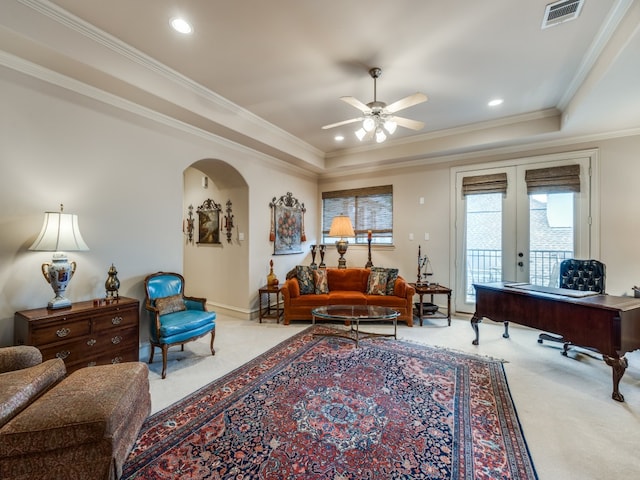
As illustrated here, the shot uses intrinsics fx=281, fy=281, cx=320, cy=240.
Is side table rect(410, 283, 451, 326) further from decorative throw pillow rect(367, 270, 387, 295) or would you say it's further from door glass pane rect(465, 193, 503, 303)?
door glass pane rect(465, 193, 503, 303)

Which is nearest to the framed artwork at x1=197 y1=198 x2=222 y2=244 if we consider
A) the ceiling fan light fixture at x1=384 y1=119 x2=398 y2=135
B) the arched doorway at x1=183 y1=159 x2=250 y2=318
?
the arched doorway at x1=183 y1=159 x2=250 y2=318

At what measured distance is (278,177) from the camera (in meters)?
5.23

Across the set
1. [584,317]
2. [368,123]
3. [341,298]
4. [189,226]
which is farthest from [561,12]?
[189,226]

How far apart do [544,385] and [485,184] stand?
3.12m

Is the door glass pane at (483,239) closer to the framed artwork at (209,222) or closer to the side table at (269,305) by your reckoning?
the side table at (269,305)

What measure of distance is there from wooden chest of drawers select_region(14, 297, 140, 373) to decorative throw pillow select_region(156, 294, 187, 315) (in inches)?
10.5

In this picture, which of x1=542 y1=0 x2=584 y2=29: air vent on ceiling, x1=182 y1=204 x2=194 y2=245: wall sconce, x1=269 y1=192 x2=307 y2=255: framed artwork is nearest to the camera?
x1=542 y1=0 x2=584 y2=29: air vent on ceiling

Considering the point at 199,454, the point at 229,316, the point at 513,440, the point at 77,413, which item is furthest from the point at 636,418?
the point at 229,316

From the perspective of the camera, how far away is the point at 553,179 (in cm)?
414

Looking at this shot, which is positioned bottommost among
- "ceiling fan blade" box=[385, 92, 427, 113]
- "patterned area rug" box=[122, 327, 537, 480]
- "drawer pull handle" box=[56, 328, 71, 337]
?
"patterned area rug" box=[122, 327, 537, 480]

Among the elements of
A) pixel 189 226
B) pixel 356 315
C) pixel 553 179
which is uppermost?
pixel 553 179

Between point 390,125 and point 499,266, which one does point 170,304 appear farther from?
point 499,266

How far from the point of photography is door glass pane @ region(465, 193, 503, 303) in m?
4.56

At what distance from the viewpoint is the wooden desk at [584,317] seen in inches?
89.5
